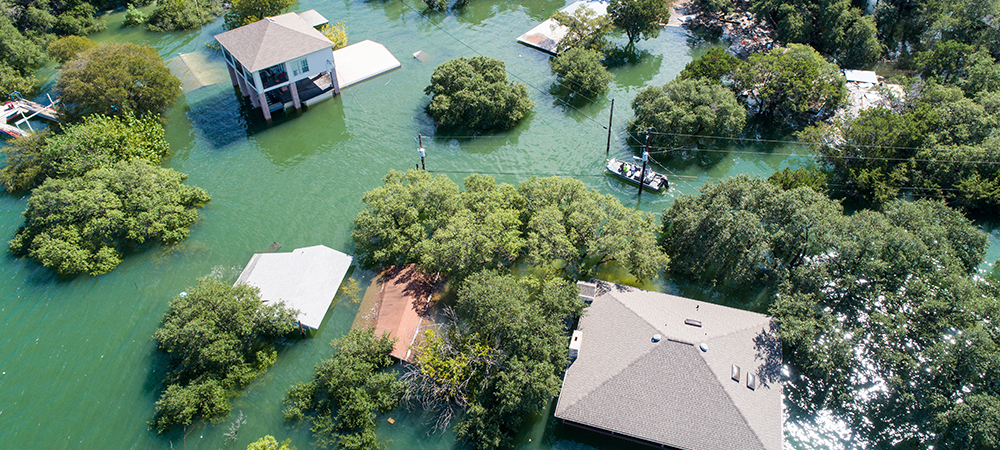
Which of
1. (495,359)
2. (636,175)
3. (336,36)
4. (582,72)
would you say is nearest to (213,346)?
(495,359)

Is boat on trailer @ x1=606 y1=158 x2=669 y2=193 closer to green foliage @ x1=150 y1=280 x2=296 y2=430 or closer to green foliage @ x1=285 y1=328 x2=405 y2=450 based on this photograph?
green foliage @ x1=285 y1=328 x2=405 y2=450

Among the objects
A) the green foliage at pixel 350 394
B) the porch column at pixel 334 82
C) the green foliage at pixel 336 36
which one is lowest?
the green foliage at pixel 350 394

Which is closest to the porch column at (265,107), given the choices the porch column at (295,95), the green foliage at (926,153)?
the porch column at (295,95)

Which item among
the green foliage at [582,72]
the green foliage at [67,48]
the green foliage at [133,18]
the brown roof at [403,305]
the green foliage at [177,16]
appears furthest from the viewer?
the green foliage at [133,18]

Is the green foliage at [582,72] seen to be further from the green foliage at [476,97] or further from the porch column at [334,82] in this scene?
the porch column at [334,82]

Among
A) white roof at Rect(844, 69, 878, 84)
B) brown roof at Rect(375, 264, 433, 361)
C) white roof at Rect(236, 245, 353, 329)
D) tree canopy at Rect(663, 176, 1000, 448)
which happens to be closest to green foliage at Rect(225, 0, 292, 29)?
white roof at Rect(236, 245, 353, 329)

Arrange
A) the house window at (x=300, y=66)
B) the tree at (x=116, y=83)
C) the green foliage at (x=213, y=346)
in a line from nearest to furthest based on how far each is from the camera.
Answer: the green foliage at (x=213, y=346) < the tree at (x=116, y=83) < the house window at (x=300, y=66)
